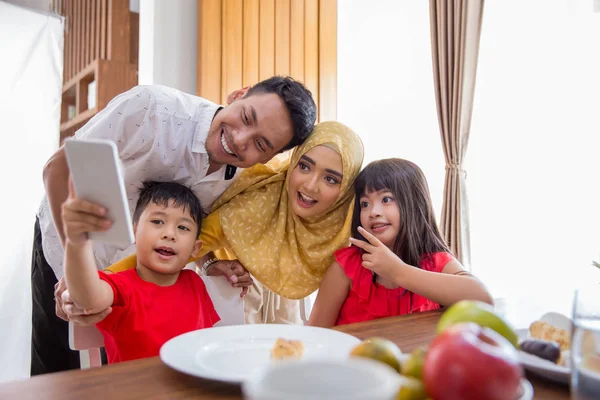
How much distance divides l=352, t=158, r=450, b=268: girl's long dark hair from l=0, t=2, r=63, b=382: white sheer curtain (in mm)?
2518

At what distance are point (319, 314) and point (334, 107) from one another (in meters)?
1.96

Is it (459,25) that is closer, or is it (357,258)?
(357,258)

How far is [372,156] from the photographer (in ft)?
10.5

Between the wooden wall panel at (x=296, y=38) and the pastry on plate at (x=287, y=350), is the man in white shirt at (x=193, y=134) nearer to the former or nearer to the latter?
the pastry on plate at (x=287, y=350)

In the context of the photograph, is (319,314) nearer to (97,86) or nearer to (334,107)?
(334,107)

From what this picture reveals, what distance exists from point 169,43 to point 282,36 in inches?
29.0

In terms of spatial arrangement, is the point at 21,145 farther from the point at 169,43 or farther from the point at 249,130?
the point at 249,130

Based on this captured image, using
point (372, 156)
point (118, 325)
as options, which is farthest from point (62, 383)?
point (372, 156)

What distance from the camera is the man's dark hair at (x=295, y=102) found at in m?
1.53

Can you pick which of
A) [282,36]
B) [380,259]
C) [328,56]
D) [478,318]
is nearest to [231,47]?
[282,36]

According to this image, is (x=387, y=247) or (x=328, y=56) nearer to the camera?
(x=387, y=247)

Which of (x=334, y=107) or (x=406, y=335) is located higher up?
(x=334, y=107)

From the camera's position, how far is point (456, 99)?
254cm

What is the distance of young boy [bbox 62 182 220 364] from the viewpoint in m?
1.16
